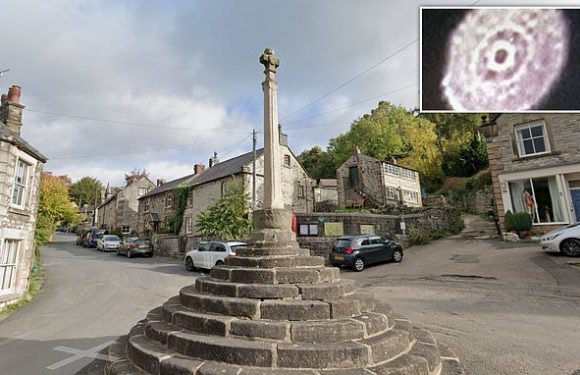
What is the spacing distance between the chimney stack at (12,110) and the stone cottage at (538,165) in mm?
20802

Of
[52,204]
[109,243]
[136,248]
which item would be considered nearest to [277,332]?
[136,248]

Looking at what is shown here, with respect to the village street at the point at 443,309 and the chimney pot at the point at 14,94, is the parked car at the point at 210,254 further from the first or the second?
the chimney pot at the point at 14,94

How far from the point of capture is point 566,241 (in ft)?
34.7

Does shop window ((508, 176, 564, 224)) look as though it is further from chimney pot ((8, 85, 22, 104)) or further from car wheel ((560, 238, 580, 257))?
chimney pot ((8, 85, 22, 104))

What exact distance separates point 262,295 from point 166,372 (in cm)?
122

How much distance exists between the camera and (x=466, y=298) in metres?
7.57

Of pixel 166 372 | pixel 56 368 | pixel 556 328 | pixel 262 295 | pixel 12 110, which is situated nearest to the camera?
pixel 166 372

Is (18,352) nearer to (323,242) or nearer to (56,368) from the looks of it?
(56,368)

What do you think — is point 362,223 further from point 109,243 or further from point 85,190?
point 85,190

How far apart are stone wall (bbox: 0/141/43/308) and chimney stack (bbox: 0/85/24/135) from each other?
1.35 meters

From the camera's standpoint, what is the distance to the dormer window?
14.9m

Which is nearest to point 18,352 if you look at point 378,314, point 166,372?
point 166,372

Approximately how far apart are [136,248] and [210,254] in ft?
35.0

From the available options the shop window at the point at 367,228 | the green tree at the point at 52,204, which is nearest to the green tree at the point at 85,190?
the green tree at the point at 52,204
